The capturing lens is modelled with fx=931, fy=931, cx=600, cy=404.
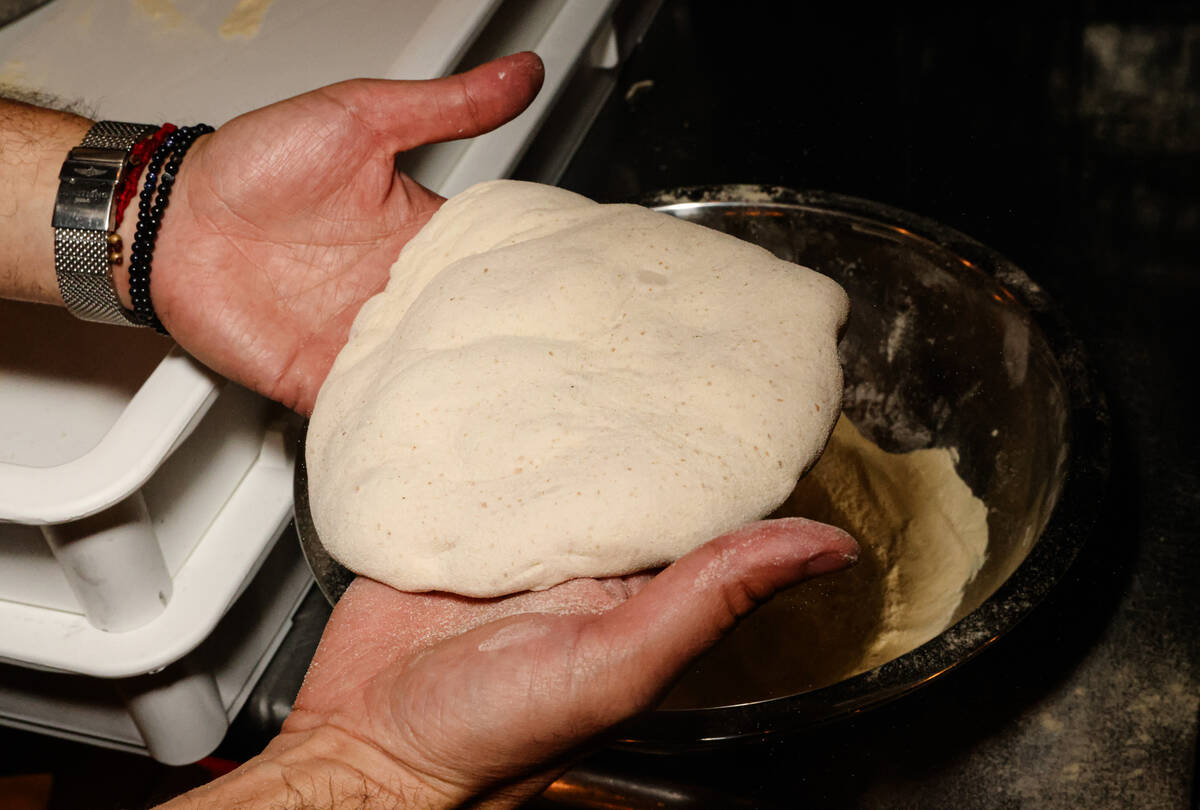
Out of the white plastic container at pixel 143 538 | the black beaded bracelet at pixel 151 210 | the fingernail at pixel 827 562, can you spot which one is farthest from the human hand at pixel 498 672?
the black beaded bracelet at pixel 151 210

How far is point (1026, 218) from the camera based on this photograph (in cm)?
176

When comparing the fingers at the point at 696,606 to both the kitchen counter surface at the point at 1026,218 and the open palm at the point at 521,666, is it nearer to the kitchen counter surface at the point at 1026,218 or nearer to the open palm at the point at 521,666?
the open palm at the point at 521,666

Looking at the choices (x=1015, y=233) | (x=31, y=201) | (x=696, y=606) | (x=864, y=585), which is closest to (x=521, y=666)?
(x=696, y=606)

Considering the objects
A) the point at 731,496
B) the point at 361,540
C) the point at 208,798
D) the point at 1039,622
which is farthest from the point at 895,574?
the point at 208,798

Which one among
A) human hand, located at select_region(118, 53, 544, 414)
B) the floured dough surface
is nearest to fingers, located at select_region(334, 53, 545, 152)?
human hand, located at select_region(118, 53, 544, 414)

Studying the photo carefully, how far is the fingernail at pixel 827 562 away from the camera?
0.76m

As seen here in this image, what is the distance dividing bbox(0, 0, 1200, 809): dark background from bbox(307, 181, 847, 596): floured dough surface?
0.88ft

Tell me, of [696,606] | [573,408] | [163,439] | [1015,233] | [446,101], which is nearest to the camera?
[696,606]

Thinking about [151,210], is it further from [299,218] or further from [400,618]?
[400,618]

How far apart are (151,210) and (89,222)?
0.08m

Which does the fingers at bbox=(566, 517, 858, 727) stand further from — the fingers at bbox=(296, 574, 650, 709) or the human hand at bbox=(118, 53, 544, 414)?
the human hand at bbox=(118, 53, 544, 414)

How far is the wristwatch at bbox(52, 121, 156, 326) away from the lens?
1.20m

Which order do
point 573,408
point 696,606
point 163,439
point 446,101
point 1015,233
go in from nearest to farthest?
point 696,606 < point 573,408 < point 163,439 < point 446,101 < point 1015,233

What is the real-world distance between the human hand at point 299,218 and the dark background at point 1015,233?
12.3 inches
